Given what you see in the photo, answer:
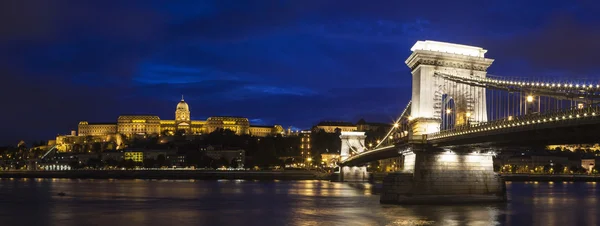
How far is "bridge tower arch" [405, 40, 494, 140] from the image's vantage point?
4300cm

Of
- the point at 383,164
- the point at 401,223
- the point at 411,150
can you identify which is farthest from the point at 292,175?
the point at 401,223

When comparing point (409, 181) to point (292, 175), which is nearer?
point (409, 181)

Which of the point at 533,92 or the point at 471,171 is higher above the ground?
the point at 533,92

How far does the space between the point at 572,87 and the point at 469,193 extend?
14.0 meters

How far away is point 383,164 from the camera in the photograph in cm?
13538

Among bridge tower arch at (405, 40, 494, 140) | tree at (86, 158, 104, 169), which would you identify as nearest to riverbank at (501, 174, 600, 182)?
bridge tower arch at (405, 40, 494, 140)

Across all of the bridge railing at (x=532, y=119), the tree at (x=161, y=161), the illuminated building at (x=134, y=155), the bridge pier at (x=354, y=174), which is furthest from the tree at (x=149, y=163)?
the bridge railing at (x=532, y=119)

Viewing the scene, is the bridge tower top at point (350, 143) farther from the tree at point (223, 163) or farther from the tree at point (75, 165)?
the tree at point (75, 165)

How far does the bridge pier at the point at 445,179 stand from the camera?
40.1 metres

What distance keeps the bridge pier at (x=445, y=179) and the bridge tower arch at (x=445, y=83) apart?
2.62 metres

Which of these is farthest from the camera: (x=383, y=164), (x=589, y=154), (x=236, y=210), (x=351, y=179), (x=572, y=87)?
(x=589, y=154)

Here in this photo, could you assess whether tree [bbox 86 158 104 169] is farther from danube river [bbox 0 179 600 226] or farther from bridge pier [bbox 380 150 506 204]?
bridge pier [bbox 380 150 506 204]

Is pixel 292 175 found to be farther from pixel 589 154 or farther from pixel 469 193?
pixel 469 193

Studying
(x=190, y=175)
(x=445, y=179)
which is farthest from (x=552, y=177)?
(x=445, y=179)
